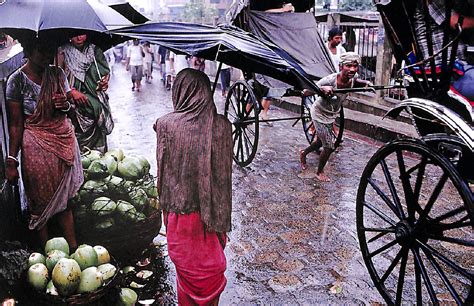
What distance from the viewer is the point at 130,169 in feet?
14.7

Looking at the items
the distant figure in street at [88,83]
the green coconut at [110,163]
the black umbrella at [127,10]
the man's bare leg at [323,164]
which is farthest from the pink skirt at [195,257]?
the man's bare leg at [323,164]

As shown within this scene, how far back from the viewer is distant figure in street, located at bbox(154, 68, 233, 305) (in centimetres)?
293

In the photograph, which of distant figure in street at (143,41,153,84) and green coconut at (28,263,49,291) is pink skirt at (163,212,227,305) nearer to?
green coconut at (28,263,49,291)

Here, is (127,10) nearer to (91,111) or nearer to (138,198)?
(91,111)

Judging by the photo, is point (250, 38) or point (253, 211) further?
point (253, 211)

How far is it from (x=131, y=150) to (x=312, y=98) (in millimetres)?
3220

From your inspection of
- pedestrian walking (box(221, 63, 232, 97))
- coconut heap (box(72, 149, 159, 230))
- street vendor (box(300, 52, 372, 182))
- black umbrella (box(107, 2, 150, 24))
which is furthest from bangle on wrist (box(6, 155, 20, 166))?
pedestrian walking (box(221, 63, 232, 97))

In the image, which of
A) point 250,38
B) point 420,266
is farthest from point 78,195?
point 420,266

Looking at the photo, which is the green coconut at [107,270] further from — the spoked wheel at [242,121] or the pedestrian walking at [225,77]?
the pedestrian walking at [225,77]

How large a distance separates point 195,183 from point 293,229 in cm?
243

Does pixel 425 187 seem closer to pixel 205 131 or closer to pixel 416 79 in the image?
pixel 416 79

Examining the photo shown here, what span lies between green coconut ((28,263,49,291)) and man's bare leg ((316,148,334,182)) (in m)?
4.35

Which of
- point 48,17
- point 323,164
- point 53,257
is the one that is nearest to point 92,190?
point 53,257

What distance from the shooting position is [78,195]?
415cm
